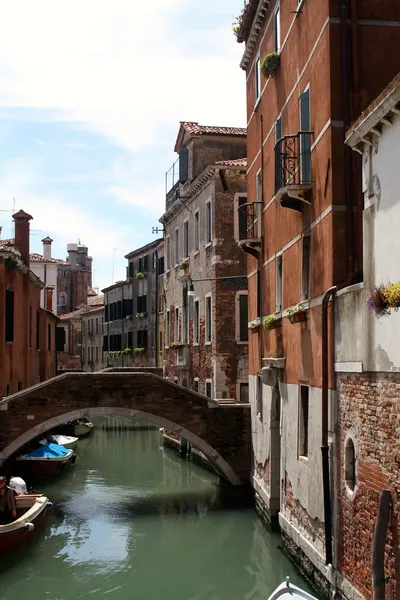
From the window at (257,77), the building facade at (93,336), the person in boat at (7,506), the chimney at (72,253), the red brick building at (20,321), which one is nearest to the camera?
the person in boat at (7,506)

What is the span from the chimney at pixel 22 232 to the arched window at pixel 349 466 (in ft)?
53.5

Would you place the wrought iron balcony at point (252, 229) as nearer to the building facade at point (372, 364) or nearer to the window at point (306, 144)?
the window at point (306, 144)

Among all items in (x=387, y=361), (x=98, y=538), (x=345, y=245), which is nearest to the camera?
(x=387, y=361)

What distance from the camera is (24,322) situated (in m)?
22.9

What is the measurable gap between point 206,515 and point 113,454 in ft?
34.8

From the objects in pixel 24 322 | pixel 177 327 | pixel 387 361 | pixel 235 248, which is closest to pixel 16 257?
pixel 24 322

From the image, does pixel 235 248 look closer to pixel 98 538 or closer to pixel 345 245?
pixel 98 538

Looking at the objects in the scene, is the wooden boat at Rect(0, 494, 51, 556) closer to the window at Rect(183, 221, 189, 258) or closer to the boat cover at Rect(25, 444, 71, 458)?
the boat cover at Rect(25, 444, 71, 458)

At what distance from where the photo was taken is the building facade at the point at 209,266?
21.3 metres

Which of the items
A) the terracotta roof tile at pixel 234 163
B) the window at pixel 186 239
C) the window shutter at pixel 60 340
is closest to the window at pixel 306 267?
the terracotta roof tile at pixel 234 163

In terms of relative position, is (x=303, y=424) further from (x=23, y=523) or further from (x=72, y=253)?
(x=72, y=253)

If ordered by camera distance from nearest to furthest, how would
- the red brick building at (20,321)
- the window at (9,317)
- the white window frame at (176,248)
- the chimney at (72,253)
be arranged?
the red brick building at (20,321)
the window at (9,317)
the white window frame at (176,248)
the chimney at (72,253)

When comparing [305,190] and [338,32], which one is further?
[305,190]

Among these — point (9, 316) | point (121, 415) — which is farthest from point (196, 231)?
point (121, 415)
